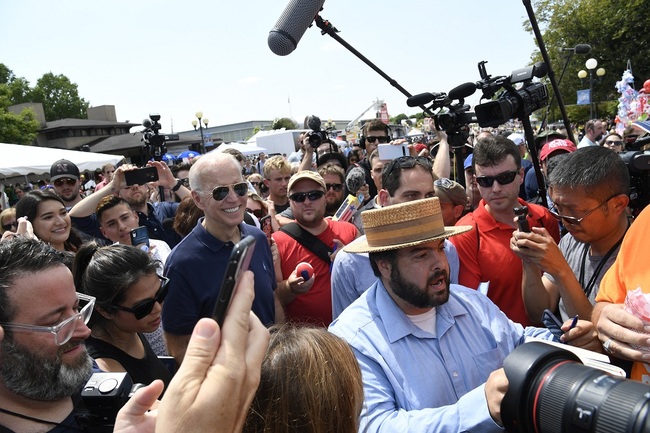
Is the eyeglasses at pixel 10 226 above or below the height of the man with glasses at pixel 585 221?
above

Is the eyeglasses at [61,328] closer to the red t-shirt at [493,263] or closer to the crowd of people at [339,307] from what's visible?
the crowd of people at [339,307]

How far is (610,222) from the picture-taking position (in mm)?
2264

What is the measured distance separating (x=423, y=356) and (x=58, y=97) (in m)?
76.9

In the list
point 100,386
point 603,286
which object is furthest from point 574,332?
point 100,386

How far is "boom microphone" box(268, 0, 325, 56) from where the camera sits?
3047mm

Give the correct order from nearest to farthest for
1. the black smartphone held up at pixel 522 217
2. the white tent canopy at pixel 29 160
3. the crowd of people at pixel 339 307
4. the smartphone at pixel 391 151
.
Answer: the crowd of people at pixel 339 307
the black smartphone held up at pixel 522 217
the smartphone at pixel 391 151
the white tent canopy at pixel 29 160

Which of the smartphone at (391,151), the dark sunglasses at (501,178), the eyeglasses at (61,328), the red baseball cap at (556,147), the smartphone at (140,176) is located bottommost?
the eyeglasses at (61,328)

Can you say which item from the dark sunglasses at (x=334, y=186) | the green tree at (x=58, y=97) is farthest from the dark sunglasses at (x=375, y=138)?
the green tree at (x=58, y=97)

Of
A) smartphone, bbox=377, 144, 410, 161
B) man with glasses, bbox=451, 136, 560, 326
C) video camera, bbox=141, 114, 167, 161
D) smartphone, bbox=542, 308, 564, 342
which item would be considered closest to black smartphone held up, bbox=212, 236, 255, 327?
smartphone, bbox=542, 308, 564, 342

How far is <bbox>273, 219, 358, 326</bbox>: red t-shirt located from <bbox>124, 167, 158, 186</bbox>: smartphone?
1605 millimetres

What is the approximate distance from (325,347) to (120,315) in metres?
1.33

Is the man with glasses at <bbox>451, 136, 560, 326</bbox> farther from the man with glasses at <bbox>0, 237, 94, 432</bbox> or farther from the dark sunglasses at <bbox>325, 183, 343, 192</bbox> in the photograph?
the man with glasses at <bbox>0, 237, 94, 432</bbox>

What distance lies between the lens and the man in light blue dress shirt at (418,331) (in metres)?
1.78

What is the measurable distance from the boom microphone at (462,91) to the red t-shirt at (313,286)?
137 centimetres
